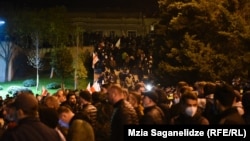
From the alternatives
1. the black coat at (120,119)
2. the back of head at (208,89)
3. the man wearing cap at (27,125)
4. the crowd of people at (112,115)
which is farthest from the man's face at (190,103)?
the back of head at (208,89)

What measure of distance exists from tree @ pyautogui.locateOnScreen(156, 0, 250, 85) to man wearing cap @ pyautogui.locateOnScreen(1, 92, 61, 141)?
25849mm

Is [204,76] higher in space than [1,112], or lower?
lower

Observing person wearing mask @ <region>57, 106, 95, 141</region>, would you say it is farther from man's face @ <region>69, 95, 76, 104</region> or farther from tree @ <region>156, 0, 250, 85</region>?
tree @ <region>156, 0, 250, 85</region>

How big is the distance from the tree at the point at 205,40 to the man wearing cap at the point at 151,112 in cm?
2274

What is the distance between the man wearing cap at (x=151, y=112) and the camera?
29.7 ft

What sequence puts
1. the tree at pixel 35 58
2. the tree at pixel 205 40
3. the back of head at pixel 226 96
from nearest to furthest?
the back of head at pixel 226 96 → the tree at pixel 205 40 → the tree at pixel 35 58

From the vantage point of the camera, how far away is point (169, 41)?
123 feet

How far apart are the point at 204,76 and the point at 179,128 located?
26428 mm

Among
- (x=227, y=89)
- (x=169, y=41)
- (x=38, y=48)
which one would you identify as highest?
(x=227, y=89)

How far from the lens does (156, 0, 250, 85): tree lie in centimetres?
3259

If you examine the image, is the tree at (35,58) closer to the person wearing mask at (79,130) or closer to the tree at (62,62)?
Answer: the tree at (62,62)

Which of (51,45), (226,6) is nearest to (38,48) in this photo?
(51,45)

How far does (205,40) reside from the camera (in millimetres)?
35250

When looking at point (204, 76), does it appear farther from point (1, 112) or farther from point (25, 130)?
point (25, 130)
